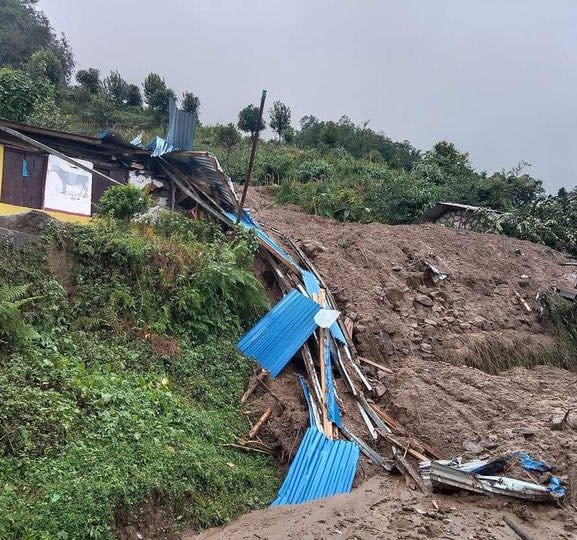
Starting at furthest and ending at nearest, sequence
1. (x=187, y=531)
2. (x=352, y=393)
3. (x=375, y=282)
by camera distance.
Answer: (x=375, y=282) < (x=352, y=393) < (x=187, y=531)

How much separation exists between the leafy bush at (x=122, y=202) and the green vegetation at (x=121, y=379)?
0.42 metres

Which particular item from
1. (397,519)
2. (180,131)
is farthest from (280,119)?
(397,519)

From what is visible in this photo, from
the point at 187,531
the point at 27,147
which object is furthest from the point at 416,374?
the point at 27,147

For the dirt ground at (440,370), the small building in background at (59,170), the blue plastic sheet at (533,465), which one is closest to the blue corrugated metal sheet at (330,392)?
the dirt ground at (440,370)

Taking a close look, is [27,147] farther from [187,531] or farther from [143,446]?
[187,531]

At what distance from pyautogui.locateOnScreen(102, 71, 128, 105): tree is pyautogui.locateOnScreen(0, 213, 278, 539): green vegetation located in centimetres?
2281

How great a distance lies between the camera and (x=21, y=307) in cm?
619

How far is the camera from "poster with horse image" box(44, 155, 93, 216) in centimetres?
1047

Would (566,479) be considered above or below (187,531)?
above

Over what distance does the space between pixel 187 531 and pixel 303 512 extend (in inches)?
51.8

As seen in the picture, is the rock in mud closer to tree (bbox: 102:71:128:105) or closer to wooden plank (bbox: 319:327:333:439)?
wooden plank (bbox: 319:327:333:439)

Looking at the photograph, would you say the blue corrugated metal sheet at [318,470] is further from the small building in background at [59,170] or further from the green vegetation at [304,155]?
the small building in background at [59,170]

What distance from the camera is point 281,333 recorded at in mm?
8305

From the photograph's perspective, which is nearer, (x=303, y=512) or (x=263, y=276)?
(x=303, y=512)
